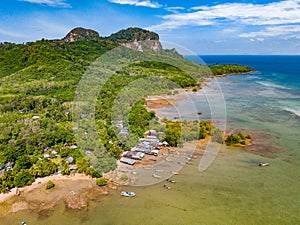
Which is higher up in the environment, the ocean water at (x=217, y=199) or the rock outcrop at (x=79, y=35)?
the rock outcrop at (x=79, y=35)

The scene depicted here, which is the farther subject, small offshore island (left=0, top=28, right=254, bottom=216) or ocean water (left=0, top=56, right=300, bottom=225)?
small offshore island (left=0, top=28, right=254, bottom=216)

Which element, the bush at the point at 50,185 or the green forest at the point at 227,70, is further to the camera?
the green forest at the point at 227,70

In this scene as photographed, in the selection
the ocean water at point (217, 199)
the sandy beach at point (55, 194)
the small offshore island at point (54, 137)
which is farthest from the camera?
the small offshore island at point (54, 137)

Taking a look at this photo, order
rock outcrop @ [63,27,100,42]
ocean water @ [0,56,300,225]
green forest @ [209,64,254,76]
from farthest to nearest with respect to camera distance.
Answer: rock outcrop @ [63,27,100,42]
green forest @ [209,64,254,76]
ocean water @ [0,56,300,225]

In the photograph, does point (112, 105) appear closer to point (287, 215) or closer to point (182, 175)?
point (182, 175)

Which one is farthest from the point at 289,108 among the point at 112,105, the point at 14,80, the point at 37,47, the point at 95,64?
the point at 37,47

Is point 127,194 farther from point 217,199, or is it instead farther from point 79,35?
point 79,35

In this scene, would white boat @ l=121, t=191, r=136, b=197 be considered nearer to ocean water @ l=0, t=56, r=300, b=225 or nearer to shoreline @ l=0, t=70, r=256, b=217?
ocean water @ l=0, t=56, r=300, b=225

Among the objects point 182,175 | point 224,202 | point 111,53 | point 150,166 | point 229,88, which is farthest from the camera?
point 111,53

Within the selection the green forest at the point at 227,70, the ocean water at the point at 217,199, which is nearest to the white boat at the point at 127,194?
the ocean water at the point at 217,199

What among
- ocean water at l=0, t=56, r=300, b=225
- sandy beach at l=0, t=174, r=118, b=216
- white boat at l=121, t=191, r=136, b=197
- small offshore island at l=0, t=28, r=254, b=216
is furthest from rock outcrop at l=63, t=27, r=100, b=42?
white boat at l=121, t=191, r=136, b=197

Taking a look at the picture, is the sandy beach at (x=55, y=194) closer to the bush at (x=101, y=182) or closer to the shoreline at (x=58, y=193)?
the shoreline at (x=58, y=193)
